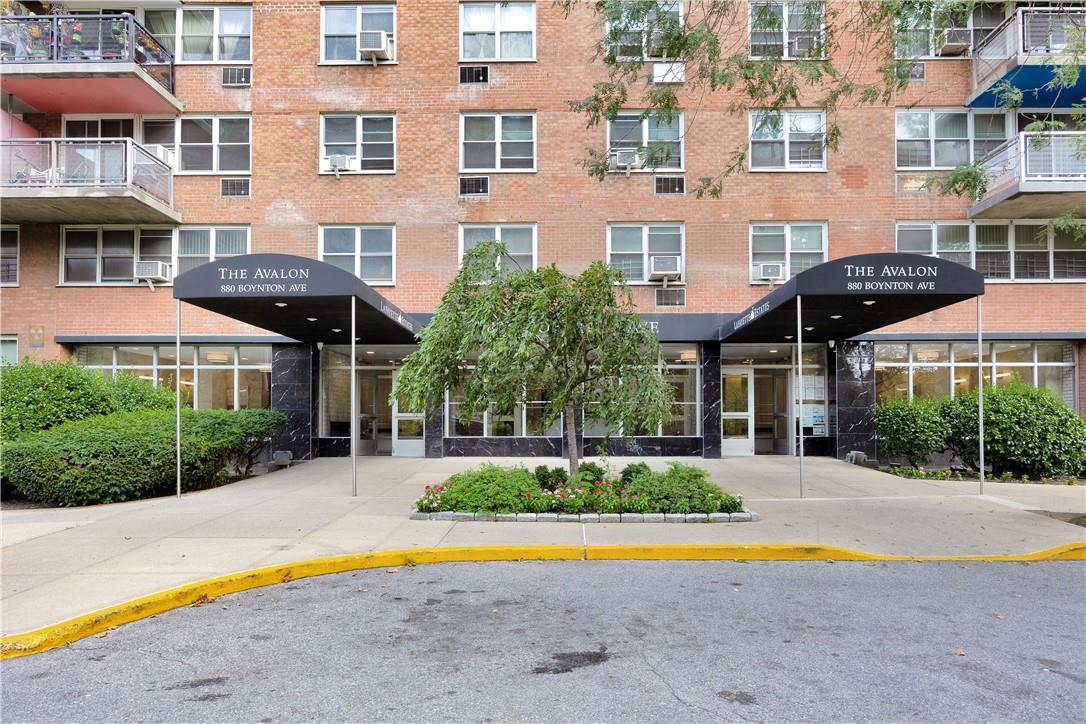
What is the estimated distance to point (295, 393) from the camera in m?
16.8

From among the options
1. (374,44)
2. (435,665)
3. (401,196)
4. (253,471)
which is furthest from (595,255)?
(435,665)

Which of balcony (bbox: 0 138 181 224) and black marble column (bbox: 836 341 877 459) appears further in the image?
black marble column (bbox: 836 341 877 459)

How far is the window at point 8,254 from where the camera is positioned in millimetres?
17172

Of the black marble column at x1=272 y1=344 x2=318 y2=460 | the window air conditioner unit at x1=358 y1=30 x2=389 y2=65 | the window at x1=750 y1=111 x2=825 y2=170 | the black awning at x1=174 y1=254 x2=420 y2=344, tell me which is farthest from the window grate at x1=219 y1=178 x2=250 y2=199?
the window at x1=750 y1=111 x2=825 y2=170

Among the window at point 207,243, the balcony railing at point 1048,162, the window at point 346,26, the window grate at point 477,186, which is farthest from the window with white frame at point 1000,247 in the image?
the window at point 207,243

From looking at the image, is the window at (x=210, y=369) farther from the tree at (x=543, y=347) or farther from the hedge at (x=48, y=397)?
the tree at (x=543, y=347)

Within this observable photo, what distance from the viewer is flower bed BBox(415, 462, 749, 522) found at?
883cm

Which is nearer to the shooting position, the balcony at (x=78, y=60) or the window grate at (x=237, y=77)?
the balcony at (x=78, y=60)

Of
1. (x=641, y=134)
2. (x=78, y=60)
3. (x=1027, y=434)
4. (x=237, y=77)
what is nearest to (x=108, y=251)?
(x=78, y=60)

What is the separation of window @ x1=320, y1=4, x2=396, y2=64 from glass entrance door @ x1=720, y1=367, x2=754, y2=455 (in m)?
12.5

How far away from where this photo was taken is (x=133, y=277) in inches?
679

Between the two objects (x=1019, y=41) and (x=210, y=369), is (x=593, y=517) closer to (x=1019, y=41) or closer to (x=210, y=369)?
(x=210, y=369)

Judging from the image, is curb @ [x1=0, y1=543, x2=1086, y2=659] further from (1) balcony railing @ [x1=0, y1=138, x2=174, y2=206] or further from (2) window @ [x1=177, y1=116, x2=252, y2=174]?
(2) window @ [x1=177, y1=116, x2=252, y2=174]

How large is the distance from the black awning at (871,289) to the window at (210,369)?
40.1ft
